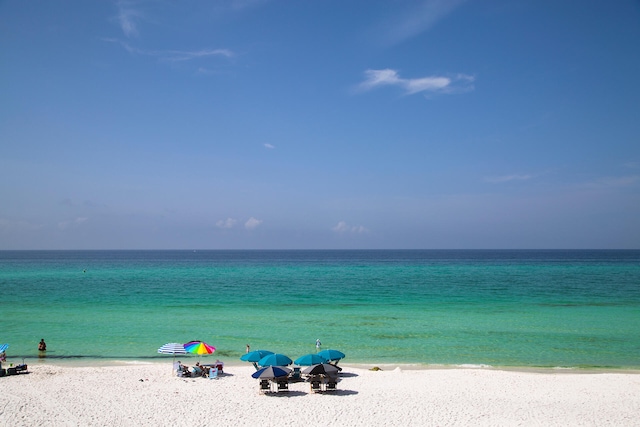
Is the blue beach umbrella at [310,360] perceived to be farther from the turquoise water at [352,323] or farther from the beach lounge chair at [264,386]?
the turquoise water at [352,323]

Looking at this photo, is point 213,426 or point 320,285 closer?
point 213,426

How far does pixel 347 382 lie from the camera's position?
1708 centimetres

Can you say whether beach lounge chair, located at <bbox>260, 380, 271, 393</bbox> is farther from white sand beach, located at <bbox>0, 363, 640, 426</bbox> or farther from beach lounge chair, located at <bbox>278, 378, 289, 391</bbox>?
beach lounge chair, located at <bbox>278, 378, 289, 391</bbox>

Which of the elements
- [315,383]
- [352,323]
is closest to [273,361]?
[315,383]

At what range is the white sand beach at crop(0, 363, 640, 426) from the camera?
13.2 metres

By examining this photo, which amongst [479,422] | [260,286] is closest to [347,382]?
[479,422]

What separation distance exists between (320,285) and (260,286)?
8184mm

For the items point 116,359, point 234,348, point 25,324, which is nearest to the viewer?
point 116,359

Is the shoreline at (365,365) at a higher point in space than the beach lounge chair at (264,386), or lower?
lower

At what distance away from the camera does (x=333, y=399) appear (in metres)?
15.1

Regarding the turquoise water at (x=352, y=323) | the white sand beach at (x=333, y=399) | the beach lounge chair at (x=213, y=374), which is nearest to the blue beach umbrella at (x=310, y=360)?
the white sand beach at (x=333, y=399)

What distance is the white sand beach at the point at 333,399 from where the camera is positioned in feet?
43.2

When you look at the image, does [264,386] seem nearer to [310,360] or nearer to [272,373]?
[272,373]

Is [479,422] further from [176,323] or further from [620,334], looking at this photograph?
[176,323]
